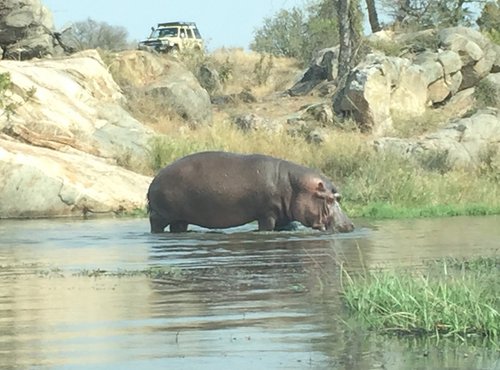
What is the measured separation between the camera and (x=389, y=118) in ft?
98.6

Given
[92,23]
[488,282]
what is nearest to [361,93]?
[488,282]

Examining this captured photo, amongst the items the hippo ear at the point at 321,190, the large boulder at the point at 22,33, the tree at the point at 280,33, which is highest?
the large boulder at the point at 22,33

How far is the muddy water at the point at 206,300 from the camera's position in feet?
20.7

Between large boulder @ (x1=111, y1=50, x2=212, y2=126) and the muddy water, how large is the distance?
51.1ft

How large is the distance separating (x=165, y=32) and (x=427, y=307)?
48.7 metres

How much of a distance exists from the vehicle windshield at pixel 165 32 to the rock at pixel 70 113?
83.2ft

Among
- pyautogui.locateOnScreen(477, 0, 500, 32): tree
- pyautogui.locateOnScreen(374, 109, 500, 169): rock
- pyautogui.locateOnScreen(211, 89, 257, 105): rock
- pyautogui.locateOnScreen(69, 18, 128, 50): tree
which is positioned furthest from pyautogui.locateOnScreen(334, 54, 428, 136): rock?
pyautogui.locateOnScreen(69, 18, 128, 50): tree

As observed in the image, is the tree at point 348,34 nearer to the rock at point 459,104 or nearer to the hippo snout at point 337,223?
the rock at point 459,104

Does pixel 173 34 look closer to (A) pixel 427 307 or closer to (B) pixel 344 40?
(B) pixel 344 40

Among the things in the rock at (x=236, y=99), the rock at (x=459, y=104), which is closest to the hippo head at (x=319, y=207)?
the rock at (x=459, y=104)

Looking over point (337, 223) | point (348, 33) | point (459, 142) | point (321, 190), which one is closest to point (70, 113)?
point (459, 142)

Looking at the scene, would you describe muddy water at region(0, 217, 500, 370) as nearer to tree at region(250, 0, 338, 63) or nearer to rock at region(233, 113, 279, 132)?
rock at region(233, 113, 279, 132)

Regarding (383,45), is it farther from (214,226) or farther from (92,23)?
(92,23)

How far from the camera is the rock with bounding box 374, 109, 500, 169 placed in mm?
25109
